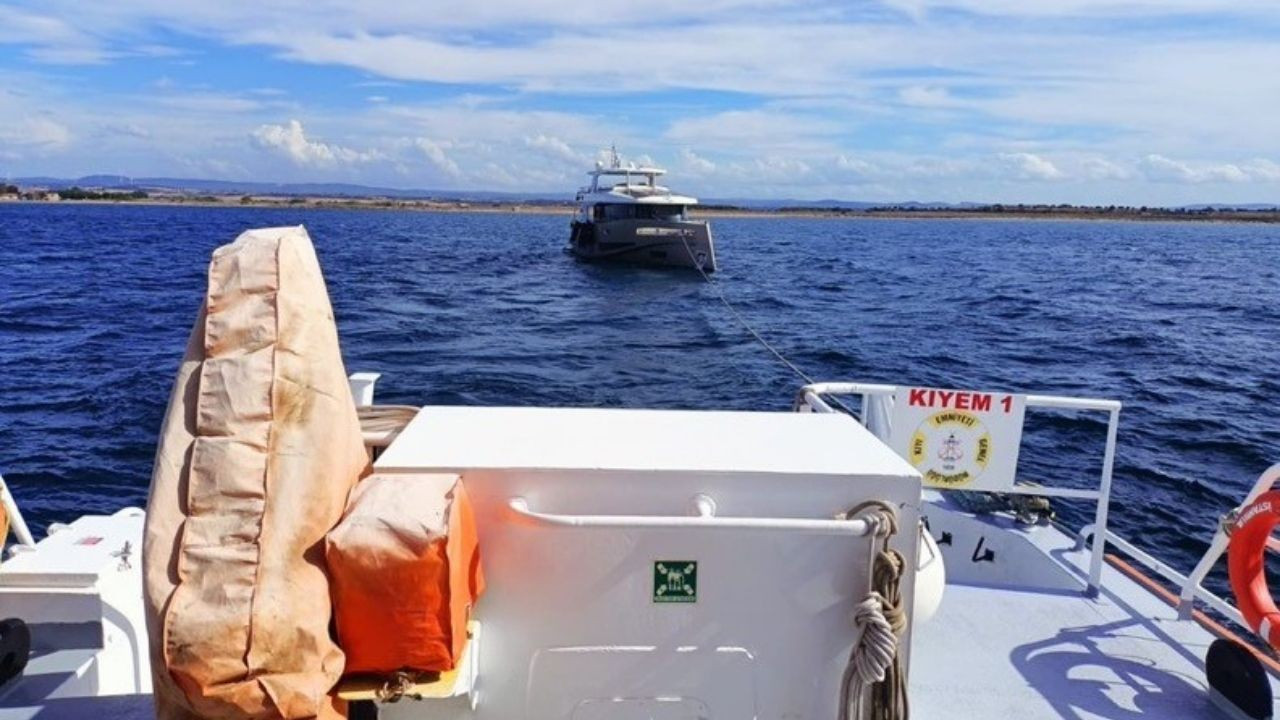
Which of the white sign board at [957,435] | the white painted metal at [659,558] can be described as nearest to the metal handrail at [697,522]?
the white painted metal at [659,558]

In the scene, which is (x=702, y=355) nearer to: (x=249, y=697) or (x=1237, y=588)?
(x=1237, y=588)

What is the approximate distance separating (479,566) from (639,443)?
63cm

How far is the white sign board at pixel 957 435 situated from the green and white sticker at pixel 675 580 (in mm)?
2596

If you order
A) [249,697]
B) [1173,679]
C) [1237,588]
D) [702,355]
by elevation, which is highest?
[249,697]

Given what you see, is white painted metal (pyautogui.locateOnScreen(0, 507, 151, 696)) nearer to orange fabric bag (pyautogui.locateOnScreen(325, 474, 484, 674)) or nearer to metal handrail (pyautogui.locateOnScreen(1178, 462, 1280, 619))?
orange fabric bag (pyautogui.locateOnScreen(325, 474, 484, 674))

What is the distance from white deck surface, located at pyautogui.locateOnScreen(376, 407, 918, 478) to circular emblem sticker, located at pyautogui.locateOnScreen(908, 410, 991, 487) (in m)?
1.81

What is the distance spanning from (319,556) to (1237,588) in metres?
4.05

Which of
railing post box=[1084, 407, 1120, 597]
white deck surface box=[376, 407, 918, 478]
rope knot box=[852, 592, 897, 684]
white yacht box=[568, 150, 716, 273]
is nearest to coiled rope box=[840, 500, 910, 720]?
rope knot box=[852, 592, 897, 684]

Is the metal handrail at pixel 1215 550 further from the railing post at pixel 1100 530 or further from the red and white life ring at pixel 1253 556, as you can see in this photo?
the railing post at pixel 1100 530

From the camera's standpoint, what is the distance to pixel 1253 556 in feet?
13.2

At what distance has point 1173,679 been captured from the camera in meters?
4.07

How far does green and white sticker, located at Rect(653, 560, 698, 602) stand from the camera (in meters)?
2.60

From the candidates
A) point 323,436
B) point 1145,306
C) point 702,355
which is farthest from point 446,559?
point 1145,306

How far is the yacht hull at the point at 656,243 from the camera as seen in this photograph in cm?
5016
